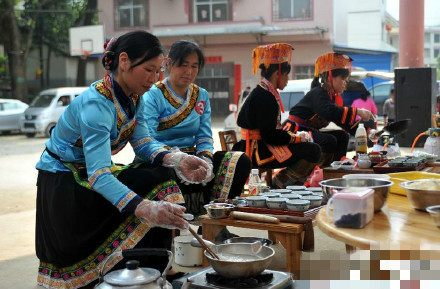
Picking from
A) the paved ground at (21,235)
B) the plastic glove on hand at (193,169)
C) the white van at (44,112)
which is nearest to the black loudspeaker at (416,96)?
the paved ground at (21,235)

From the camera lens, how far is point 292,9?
73.5 ft

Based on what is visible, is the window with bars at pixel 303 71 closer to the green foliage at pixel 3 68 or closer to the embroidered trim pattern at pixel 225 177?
the green foliage at pixel 3 68

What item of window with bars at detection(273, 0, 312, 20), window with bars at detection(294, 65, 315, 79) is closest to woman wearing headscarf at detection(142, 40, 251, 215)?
window with bars at detection(294, 65, 315, 79)

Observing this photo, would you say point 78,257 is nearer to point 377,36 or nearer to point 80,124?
point 80,124

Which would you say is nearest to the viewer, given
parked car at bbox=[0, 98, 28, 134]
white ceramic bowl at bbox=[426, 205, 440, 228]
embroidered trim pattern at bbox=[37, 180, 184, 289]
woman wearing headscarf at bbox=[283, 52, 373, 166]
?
white ceramic bowl at bbox=[426, 205, 440, 228]

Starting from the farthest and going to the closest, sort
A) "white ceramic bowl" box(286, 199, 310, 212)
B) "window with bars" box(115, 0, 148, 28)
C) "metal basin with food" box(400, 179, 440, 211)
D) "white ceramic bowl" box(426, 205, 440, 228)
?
"window with bars" box(115, 0, 148, 28) < "white ceramic bowl" box(286, 199, 310, 212) < "metal basin with food" box(400, 179, 440, 211) < "white ceramic bowl" box(426, 205, 440, 228)

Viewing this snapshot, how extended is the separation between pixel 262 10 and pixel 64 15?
9.83 meters

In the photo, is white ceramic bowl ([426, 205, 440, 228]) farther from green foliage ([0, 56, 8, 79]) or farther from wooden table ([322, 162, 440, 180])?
green foliage ([0, 56, 8, 79])

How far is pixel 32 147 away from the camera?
13656 millimetres

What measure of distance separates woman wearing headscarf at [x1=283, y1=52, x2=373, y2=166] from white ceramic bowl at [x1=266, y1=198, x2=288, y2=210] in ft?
8.17

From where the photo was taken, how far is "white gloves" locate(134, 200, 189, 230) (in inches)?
91.3

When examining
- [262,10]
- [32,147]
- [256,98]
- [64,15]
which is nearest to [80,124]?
[256,98]

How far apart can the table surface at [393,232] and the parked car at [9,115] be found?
17253mm

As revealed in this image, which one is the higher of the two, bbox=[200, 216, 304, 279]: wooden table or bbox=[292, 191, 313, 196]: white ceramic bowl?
bbox=[292, 191, 313, 196]: white ceramic bowl
